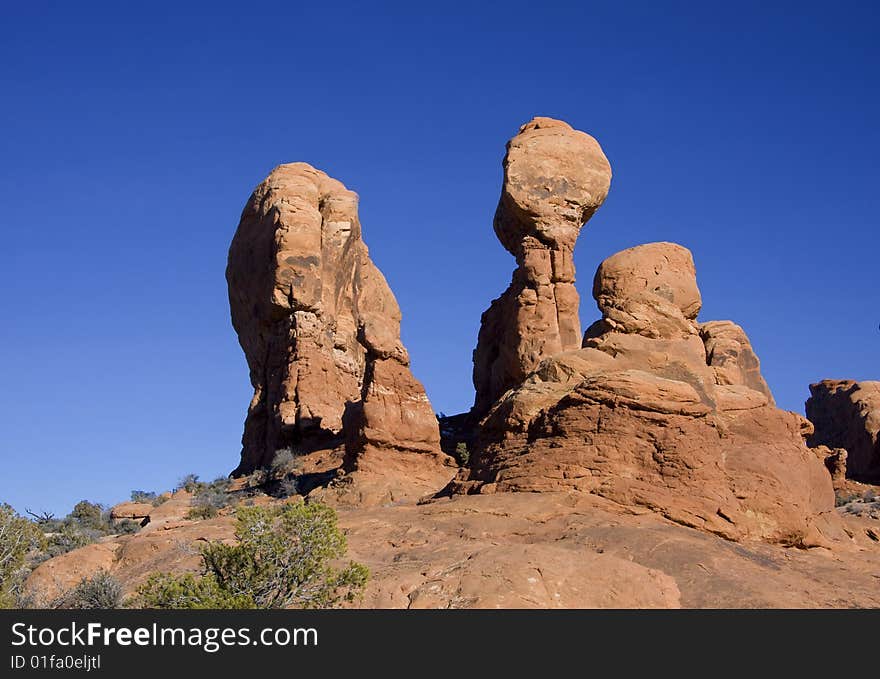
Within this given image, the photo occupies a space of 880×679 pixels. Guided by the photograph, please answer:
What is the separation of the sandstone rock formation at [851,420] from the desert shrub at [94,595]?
38859mm

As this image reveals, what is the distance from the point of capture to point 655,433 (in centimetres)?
2181

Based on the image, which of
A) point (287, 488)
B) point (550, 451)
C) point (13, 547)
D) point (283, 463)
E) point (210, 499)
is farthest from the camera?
point (283, 463)

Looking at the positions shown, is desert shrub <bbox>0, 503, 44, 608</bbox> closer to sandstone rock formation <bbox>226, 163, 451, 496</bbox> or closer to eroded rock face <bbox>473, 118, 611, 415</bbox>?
sandstone rock formation <bbox>226, 163, 451, 496</bbox>

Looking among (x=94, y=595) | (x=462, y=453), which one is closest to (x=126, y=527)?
(x=462, y=453)

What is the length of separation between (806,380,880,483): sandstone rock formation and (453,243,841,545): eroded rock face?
27.0m

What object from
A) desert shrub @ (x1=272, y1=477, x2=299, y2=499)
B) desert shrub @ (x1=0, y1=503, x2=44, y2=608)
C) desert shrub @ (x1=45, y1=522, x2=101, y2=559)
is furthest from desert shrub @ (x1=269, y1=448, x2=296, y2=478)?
desert shrub @ (x1=0, y1=503, x2=44, y2=608)

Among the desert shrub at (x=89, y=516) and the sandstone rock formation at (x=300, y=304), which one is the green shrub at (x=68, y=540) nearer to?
the desert shrub at (x=89, y=516)

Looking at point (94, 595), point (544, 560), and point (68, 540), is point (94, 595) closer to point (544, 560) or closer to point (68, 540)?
point (544, 560)

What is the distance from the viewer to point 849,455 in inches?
2098

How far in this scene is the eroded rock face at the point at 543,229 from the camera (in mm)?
38312

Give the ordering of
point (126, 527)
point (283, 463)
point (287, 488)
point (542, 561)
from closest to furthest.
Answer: point (542, 561) → point (126, 527) → point (287, 488) → point (283, 463)

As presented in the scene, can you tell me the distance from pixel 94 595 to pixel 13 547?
3718mm

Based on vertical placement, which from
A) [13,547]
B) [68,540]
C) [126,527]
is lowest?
[13,547]

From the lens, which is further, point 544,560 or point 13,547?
point 13,547
